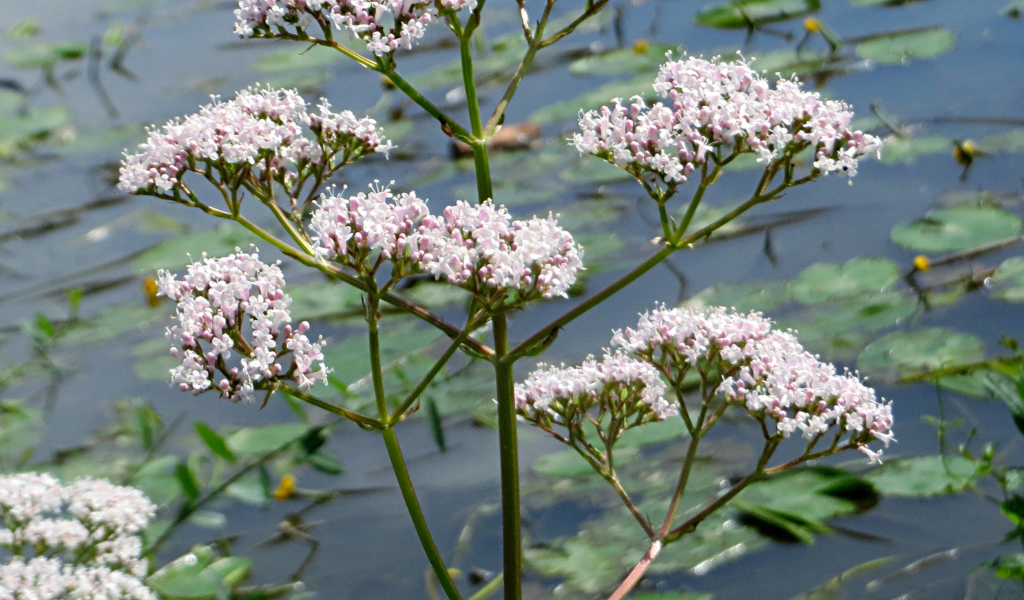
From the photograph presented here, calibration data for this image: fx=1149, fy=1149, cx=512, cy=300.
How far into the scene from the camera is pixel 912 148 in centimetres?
381

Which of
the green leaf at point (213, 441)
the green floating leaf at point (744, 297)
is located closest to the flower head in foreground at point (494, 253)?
the green leaf at point (213, 441)

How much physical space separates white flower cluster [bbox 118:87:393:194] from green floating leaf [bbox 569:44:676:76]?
3290mm

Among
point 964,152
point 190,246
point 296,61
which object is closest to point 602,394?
point 964,152

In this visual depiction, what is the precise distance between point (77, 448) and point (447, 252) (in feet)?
6.81

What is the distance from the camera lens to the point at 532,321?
3359 mm

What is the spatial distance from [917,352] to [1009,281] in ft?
1.34

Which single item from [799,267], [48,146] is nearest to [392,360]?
[799,267]

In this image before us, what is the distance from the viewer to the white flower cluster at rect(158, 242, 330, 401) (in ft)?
5.29

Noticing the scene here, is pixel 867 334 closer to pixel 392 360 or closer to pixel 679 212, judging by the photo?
pixel 679 212

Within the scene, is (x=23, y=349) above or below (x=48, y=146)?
below

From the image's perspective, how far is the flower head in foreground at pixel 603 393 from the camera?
6.36 feet

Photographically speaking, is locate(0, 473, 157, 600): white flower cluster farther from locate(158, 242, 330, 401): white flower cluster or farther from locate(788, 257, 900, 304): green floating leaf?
locate(788, 257, 900, 304): green floating leaf

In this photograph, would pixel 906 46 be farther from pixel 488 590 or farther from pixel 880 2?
pixel 488 590

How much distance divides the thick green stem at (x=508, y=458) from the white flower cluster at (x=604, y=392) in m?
0.15
